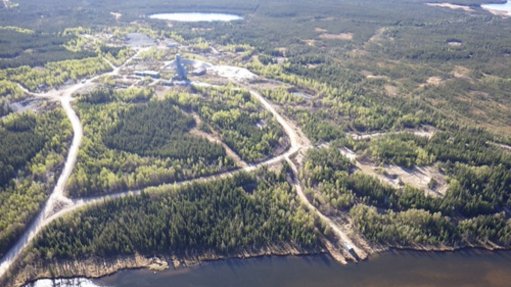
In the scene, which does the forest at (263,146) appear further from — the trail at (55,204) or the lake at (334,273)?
the lake at (334,273)

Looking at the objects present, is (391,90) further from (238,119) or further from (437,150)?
(238,119)

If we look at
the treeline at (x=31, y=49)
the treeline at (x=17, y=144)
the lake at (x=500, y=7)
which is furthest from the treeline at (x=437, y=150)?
the lake at (x=500, y=7)

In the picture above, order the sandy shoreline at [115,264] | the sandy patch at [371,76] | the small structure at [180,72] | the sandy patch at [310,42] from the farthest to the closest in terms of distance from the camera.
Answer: the sandy patch at [310,42] → the sandy patch at [371,76] → the small structure at [180,72] → the sandy shoreline at [115,264]

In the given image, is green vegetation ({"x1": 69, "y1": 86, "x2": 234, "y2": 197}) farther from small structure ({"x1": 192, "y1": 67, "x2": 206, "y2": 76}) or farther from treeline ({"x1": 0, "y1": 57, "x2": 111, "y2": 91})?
small structure ({"x1": 192, "y1": 67, "x2": 206, "y2": 76})

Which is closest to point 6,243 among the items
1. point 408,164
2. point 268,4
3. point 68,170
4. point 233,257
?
point 68,170

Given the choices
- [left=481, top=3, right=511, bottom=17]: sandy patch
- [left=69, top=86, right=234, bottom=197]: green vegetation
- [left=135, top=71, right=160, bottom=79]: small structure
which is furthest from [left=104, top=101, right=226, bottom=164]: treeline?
[left=481, top=3, right=511, bottom=17]: sandy patch

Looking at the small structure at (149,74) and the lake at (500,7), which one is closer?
the small structure at (149,74)
